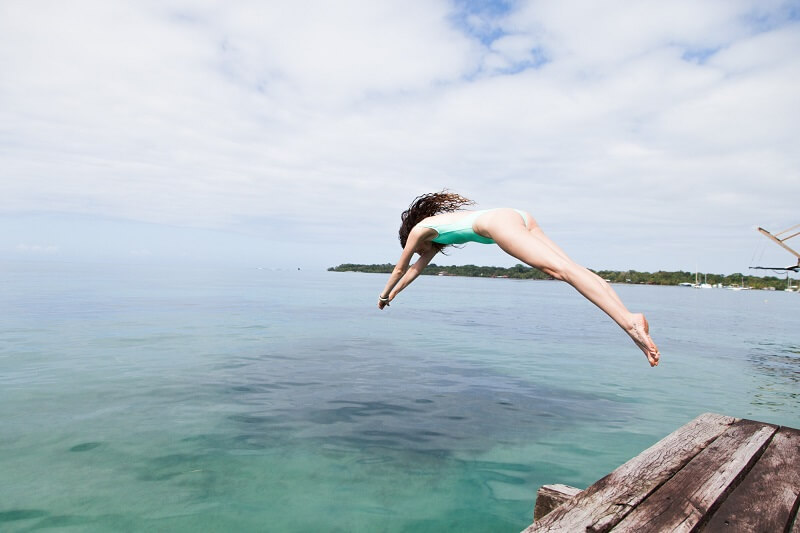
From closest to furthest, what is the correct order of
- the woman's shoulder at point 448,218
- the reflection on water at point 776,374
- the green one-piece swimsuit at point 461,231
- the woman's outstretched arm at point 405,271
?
the green one-piece swimsuit at point 461,231 < the woman's shoulder at point 448,218 < the woman's outstretched arm at point 405,271 < the reflection on water at point 776,374

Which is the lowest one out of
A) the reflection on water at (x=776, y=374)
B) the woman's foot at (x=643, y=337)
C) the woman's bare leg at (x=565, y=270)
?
the reflection on water at (x=776, y=374)

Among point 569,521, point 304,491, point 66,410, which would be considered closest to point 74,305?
point 66,410

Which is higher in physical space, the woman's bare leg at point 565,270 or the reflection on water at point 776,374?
the woman's bare leg at point 565,270

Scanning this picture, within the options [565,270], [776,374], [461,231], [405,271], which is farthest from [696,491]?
[776,374]

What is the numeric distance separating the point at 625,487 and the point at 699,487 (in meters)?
0.51

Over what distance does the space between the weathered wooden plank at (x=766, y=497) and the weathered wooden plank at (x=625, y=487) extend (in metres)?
0.43

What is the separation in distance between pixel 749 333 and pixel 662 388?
901 inches

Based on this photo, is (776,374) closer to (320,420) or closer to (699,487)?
(320,420)

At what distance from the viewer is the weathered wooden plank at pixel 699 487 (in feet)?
10.3

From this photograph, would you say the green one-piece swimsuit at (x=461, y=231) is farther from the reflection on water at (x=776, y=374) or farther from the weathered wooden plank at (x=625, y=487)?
the reflection on water at (x=776, y=374)

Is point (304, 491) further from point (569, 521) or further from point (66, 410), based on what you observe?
point (66, 410)

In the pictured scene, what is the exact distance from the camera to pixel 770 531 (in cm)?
306

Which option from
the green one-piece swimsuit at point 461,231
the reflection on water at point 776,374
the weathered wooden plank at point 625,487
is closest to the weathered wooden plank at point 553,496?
the weathered wooden plank at point 625,487

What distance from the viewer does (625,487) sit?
3.68 meters
